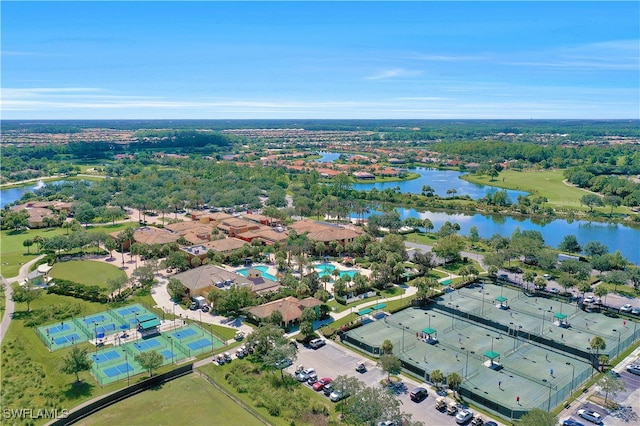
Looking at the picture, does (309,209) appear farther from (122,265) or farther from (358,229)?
(122,265)

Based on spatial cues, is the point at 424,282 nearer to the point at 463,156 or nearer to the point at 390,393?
the point at 390,393

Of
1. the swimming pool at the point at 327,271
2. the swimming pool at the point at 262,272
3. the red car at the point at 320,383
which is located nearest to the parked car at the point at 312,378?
the red car at the point at 320,383

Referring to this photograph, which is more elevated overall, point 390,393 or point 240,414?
point 390,393

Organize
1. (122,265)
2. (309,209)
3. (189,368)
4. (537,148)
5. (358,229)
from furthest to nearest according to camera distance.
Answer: (537,148)
(309,209)
(358,229)
(122,265)
(189,368)

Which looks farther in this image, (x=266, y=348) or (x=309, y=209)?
(x=309, y=209)

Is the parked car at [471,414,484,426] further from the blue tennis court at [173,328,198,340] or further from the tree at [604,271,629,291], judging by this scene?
the tree at [604,271,629,291]

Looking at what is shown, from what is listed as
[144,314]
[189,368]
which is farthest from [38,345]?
[189,368]

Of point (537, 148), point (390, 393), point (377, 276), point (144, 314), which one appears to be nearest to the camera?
point (390, 393)
